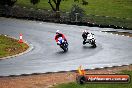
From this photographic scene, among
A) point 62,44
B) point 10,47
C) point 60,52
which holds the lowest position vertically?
point 60,52

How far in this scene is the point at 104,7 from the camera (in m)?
70.5

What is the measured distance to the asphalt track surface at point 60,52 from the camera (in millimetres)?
26297

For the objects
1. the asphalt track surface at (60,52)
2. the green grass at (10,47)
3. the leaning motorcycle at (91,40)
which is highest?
the leaning motorcycle at (91,40)

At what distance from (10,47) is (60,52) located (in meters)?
4.12

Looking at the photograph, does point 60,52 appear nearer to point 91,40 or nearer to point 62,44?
point 62,44

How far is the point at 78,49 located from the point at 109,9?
3755cm

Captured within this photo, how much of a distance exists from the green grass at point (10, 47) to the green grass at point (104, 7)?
31.6 meters

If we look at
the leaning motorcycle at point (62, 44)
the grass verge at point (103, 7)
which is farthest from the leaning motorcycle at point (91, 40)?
the grass verge at point (103, 7)

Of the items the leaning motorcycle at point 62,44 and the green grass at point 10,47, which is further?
the leaning motorcycle at point 62,44

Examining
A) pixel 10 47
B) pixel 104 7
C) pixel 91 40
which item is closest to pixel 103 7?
pixel 104 7

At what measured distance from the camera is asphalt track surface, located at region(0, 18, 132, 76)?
26.3 meters

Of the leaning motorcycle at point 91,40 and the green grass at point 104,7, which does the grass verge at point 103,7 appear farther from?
the leaning motorcycle at point 91,40

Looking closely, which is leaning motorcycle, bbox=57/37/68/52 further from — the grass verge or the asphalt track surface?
the grass verge

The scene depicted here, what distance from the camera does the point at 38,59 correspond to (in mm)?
28516
